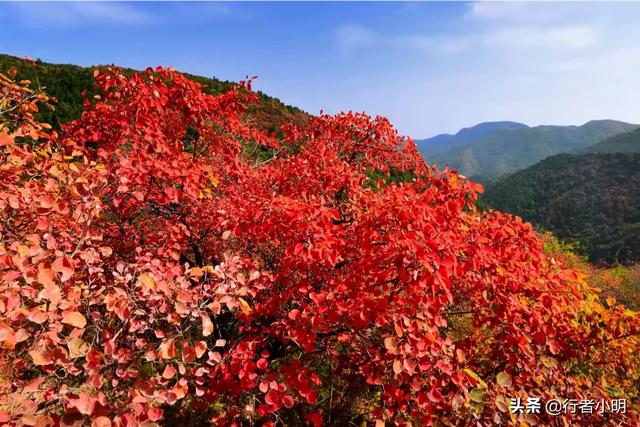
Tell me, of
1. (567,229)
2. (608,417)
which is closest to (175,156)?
(608,417)

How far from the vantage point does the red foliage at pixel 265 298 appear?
2.86 meters

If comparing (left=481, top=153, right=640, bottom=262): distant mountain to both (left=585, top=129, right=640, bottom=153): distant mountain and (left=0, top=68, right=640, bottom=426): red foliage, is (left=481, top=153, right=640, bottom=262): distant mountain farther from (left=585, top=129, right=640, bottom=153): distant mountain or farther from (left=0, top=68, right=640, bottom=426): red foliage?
(left=585, top=129, right=640, bottom=153): distant mountain

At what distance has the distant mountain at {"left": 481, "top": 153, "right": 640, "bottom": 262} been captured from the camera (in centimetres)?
5859

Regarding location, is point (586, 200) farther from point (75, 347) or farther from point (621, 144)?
point (621, 144)

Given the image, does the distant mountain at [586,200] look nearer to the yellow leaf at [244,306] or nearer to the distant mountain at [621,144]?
the yellow leaf at [244,306]

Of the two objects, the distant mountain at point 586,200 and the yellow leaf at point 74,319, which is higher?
the yellow leaf at point 74,319

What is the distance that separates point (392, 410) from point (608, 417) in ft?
8.49

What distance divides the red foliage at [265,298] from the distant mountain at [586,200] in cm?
5648

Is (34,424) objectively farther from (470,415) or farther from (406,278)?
(470,415)

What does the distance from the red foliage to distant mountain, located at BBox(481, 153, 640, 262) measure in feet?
185

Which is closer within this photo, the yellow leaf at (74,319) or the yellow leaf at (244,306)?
the yellow leaf at (74,319)

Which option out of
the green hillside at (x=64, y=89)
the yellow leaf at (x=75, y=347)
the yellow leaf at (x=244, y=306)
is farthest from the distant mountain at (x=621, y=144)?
the yellow leaf at (x=75, y=347)

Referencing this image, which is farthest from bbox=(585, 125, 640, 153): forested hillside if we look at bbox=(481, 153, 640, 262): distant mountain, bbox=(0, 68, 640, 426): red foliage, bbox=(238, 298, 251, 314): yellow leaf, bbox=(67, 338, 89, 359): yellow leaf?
bbox=(67, 338, 89, 359): yellow leaf

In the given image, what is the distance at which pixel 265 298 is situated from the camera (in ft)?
15.7
